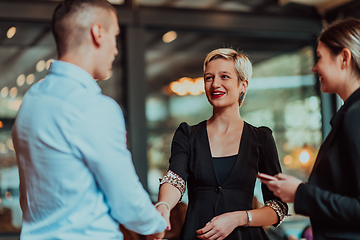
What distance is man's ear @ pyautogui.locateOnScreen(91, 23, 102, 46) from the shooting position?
1.20 m

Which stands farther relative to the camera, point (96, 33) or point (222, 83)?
point (222, 83)

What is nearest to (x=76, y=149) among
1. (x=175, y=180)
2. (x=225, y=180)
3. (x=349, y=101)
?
(x=175, y=180)

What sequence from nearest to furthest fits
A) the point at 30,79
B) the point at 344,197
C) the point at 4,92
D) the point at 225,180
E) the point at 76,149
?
1. the point at 76,149
2. the point at 344,197
3. the point at 225,180
4. the point at 4,92
5. the point at 30,79

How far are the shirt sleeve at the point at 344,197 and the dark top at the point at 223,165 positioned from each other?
46 centimetres

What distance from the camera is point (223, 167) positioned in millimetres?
1728

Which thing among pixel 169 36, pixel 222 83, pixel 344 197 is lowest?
pixel 344 197

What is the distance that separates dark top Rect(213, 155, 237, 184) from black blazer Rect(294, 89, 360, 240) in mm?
436

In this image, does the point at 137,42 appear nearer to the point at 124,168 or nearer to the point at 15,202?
the point at 15,202

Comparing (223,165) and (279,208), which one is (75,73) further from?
(279,208)

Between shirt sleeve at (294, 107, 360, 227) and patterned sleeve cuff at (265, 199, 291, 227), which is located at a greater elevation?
shirt sleeve at (294, 107, 360, 227)

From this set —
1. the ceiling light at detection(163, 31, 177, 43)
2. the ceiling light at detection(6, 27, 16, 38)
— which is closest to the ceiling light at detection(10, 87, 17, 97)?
the ceiling light at detection(6, 27, 16, 38)

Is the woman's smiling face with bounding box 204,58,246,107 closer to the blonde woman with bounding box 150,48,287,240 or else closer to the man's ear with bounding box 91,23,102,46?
the blonde woman with bounding box 150,48,287,240

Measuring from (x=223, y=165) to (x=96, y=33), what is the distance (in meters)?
0.85

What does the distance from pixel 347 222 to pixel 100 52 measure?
960 mm
